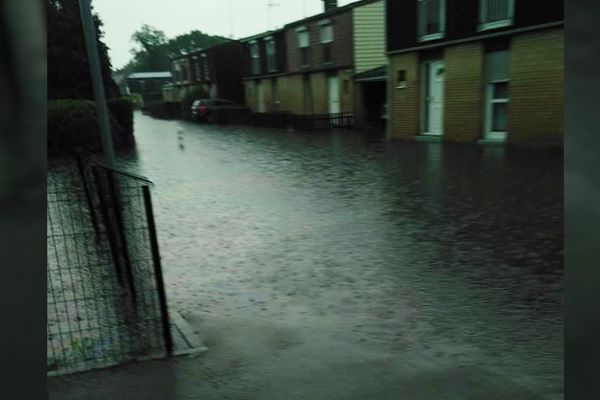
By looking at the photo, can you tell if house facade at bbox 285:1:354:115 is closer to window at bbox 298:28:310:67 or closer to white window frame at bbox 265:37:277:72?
window at bbox 298:28:310:67

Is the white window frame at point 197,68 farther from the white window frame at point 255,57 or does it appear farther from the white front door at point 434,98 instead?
the white front door at point 434,98

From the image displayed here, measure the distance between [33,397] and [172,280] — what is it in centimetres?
455

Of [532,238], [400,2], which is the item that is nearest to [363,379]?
[532,238]

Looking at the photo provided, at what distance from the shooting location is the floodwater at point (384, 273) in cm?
344

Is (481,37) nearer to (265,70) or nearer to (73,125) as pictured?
(73,125)

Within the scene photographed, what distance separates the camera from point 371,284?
4.99 metres

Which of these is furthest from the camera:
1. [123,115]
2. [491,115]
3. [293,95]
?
[293,95]

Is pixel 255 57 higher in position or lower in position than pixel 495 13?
higher

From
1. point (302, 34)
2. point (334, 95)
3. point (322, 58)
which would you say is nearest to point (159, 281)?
point (334, 95)

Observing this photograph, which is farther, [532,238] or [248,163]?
[248,163]

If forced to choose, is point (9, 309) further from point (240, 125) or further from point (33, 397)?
point (240, 125)

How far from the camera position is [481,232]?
21.6ft

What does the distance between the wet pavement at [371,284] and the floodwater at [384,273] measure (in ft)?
0.06

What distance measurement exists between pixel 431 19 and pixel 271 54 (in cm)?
1757
